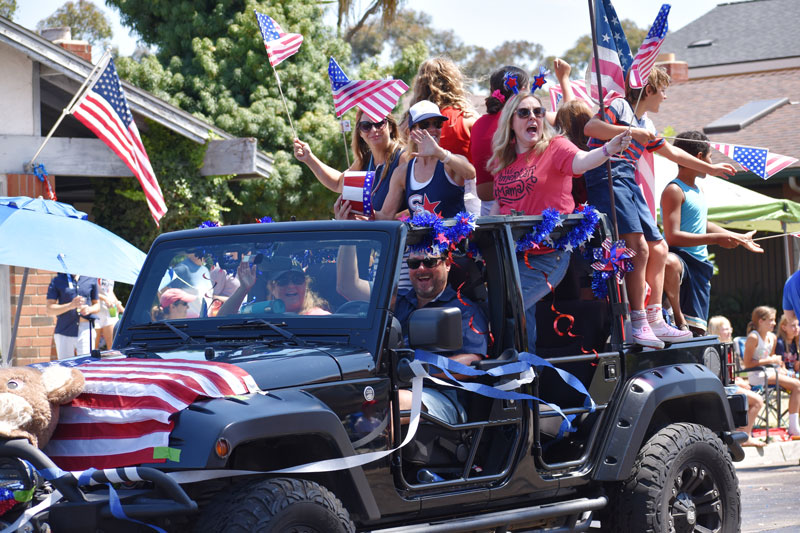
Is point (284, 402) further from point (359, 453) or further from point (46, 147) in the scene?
point (46, 147)

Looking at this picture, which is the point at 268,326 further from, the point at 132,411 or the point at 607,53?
the point at 607,53

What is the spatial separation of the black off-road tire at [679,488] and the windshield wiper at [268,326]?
2187mm

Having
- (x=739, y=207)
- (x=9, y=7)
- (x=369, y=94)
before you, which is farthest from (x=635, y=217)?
(x=9, y=7)

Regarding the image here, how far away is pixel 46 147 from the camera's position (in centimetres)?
1339

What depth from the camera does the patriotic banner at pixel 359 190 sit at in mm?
7121

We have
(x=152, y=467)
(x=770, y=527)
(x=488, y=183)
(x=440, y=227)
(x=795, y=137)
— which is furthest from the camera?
(x=795, y=137)

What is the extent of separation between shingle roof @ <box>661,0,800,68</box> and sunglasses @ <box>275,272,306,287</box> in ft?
99.1

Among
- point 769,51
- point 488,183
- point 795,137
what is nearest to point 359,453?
point 488,183

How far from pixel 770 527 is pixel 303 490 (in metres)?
4.80

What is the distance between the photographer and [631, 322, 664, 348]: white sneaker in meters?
6.39

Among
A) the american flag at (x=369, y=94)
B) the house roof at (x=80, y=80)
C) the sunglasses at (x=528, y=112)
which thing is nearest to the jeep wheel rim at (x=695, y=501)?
the sunglasses at (x=528, y=112)

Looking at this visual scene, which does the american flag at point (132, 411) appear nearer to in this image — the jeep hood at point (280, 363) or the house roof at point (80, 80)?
the jeep hood at point (280, 363)

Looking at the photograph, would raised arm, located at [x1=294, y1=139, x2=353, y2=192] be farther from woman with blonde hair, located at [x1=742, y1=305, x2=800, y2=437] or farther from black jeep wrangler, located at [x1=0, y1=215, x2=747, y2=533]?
woman with blonde hair, located at [x1=742, y1=305, x2=800, y2=437]

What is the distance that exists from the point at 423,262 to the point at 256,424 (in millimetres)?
1674
